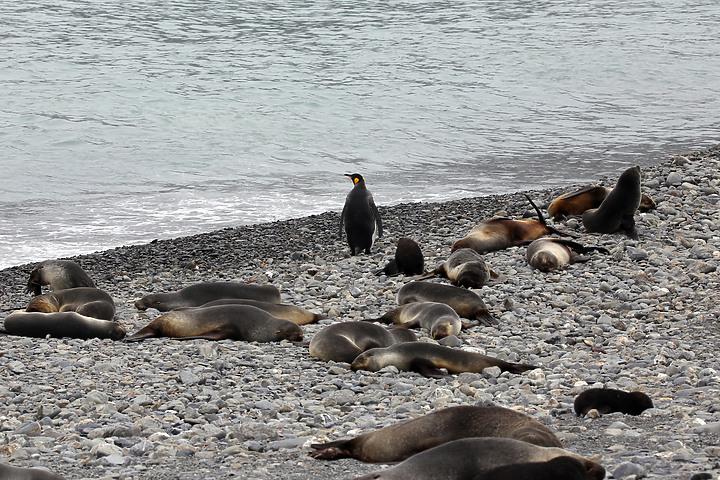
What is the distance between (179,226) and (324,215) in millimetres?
2290

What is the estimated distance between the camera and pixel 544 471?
2.94 m

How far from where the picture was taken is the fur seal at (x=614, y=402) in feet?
14.6

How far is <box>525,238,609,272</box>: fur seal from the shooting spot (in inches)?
324

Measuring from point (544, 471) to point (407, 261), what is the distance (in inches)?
227

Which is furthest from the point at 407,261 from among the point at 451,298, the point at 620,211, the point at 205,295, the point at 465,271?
the point at 620,211

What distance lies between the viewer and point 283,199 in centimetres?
1497

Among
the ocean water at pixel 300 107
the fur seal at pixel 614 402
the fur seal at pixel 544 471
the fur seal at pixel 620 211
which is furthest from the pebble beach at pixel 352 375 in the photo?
the ocean water at pixel 300 107

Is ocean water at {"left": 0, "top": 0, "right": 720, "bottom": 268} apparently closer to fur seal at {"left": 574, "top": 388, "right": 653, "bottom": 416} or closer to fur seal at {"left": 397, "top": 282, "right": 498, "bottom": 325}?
fur seal at {"left": 397, "top": 282, "right": 498, "bottom": 325}

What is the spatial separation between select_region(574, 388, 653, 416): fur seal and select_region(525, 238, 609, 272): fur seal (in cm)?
376

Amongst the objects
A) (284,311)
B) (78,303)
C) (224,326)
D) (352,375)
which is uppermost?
(352,375)

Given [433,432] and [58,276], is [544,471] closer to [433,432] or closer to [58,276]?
[433,432]

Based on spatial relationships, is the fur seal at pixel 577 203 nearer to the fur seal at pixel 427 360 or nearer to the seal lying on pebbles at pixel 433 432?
the fur seal at pixel 427 360

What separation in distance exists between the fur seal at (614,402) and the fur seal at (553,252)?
3.76 metres

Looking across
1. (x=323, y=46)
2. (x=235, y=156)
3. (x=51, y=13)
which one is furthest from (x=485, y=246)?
(x=51, y=13)
